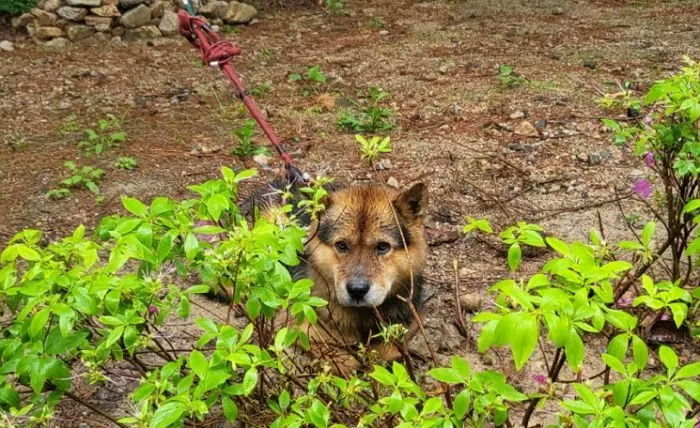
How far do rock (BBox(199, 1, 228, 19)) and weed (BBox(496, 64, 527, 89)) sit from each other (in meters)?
4.58

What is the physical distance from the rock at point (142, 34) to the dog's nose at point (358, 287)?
284 inches

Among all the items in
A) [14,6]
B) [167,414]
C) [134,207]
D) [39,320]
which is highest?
[134,207]

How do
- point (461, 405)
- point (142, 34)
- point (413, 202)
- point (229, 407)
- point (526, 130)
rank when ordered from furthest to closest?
point (142, 34) < point (526, 130) < point (413, 202) < point (229, 407) < point (461, 405)

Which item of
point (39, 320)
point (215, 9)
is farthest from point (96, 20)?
point (39, 320)

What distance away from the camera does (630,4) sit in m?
10.9

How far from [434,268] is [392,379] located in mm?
2789

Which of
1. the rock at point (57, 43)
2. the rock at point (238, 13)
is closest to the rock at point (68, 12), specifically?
the rock at point (57, 43)

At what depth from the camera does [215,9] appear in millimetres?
10125

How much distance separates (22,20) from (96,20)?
101 centimetres

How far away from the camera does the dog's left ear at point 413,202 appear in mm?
3834

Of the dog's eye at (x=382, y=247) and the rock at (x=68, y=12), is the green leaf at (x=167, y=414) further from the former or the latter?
the rock at (x=68, y=12)

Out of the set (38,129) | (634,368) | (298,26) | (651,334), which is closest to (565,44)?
(298,26)

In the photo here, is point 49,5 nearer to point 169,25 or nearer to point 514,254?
point 169,25

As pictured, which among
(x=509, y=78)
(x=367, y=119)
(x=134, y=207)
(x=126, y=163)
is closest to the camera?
(x=134, y=207)
